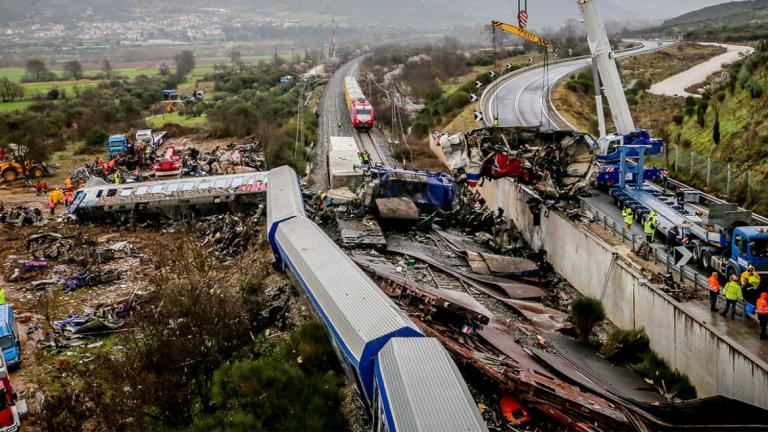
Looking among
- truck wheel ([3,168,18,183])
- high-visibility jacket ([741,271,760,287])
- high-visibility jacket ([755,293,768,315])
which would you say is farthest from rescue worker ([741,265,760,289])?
truck wheel ([3,168,18,183])

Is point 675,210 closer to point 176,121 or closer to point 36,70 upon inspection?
point 176,121

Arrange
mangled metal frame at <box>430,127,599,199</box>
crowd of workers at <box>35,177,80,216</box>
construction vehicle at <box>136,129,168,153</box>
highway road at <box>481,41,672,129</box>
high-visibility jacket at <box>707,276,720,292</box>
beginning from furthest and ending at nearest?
1. construction vehicle at <box>136,129,168,153</box>
2. highway road at <box>481,41,672,129</box>
3. crowd of workers at <box>35,177,80,216</box>
4. mangled metal frame at <box>430,127,599,199</box>
5. high-visibility jacket at <box>707,276,720,292</box>

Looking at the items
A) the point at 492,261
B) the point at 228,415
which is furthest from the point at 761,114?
the point at 228,415

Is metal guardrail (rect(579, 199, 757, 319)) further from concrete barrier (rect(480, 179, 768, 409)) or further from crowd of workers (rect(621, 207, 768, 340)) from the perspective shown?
concrete barrier (rect(480, 179, 768, 409))

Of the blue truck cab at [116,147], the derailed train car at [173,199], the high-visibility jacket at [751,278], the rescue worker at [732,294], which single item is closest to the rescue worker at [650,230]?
the rescue worker at [732,294]

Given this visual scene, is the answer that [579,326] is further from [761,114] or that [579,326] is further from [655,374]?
[761,114]

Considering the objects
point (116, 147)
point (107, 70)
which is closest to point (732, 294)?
point (116, 147)
